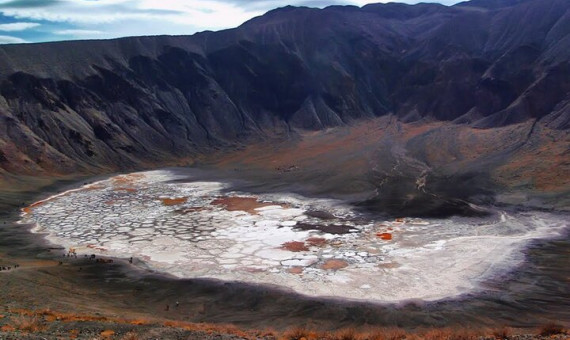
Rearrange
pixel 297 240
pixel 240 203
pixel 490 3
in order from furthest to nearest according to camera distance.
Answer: pixel 490 3, pixel 240 203, pixel 297 240

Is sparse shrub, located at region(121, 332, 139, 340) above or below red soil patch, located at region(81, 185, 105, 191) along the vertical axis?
above

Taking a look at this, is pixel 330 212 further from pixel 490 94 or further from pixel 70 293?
pixel 490 94

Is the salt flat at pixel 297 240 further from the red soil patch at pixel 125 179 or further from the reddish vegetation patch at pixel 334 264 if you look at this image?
the red soil patch at pixel 125 179

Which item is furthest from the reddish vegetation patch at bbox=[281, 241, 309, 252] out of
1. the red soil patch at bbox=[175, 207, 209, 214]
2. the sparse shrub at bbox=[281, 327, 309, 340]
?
the sparse shrub at bbox=[281, 327, 309, 340]

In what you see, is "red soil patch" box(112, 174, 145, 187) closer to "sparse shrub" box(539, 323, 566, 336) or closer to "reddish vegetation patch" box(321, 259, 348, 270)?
"reddish vegetation patch" box(321, 259, 348, 270)

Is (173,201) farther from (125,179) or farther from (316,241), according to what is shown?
(316,241)

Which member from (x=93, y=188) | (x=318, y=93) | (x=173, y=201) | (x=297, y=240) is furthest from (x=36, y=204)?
(x=318, y=93)

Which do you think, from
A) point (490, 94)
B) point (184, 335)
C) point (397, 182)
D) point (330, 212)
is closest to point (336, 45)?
point (490, 94)

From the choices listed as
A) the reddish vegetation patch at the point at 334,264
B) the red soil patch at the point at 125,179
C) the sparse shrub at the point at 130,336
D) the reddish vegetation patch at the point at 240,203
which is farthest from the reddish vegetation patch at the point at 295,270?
the red soil patch at the point at 125,179
